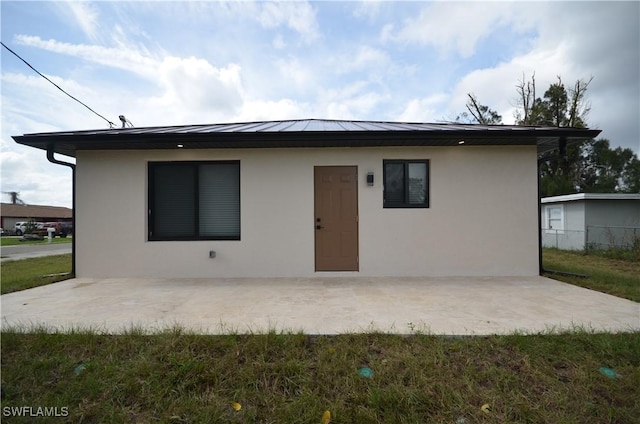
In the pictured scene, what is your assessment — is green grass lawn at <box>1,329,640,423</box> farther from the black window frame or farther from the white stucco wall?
the black window frame

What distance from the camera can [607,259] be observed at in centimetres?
772

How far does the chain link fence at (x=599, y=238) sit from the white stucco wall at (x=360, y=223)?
6.25 m

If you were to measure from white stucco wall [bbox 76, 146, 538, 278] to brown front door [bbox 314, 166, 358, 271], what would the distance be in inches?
5.5

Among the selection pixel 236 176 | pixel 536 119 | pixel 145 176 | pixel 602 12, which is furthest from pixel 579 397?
pixel 536 119

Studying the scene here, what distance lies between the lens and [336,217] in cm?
525

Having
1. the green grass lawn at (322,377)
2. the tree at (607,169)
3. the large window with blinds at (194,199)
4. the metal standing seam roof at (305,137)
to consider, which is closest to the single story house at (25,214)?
the metal standing seam roof at (305,137)

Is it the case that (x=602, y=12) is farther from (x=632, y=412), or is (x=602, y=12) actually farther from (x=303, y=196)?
(x=632, y=412)

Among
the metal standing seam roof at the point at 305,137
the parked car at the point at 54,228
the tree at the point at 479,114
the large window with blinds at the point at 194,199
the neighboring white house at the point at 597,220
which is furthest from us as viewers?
the parked car at the point at 54,228

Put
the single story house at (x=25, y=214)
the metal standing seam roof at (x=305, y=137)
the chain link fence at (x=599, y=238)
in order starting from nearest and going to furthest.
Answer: the metal standing seam roof at (x=305, y=137)
the chain link fence at (x=599, y=238)
the single story house at (x=25, y=214)

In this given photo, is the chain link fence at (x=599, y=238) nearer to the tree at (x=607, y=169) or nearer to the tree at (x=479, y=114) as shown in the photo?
the tree at (x=607, y=169)

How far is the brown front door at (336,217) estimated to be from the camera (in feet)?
17.1

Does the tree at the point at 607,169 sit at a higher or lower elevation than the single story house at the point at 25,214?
higher

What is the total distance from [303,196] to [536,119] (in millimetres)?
18069

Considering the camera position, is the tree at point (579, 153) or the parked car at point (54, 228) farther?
the parked car at point (54, 228)
